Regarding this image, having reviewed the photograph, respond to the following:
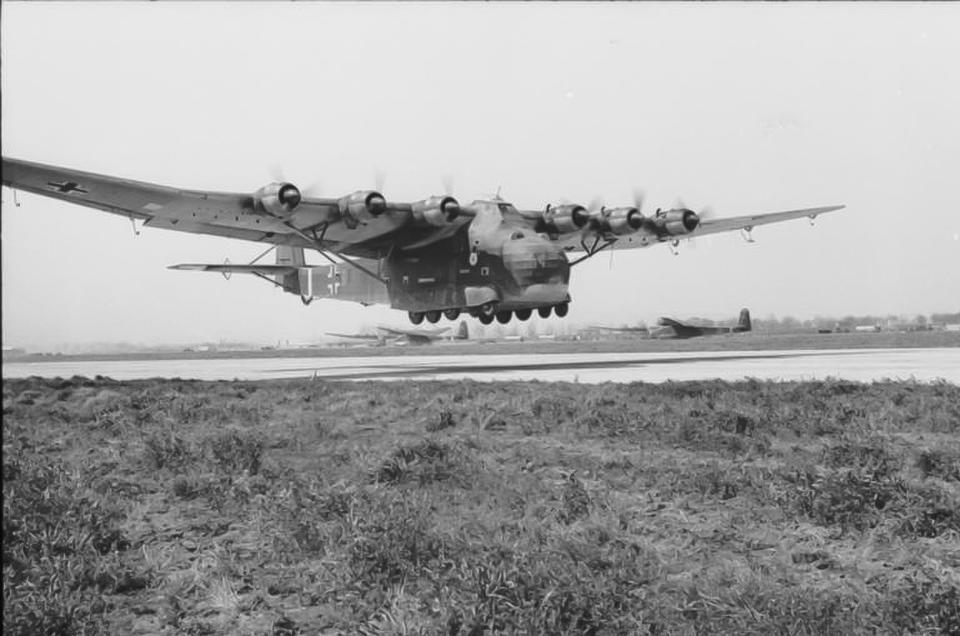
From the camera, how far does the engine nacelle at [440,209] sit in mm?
31125

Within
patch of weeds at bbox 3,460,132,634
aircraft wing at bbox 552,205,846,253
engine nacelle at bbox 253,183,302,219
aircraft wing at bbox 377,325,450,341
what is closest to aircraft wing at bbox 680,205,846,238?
aircraft wing at bbox 552,205,846,253

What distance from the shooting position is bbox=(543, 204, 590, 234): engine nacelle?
33375 mm

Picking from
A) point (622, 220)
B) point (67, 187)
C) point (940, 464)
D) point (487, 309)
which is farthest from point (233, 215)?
point (940, 464)

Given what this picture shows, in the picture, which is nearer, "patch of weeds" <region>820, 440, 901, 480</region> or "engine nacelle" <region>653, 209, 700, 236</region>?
"patch of weeds" <region>820, 440, 901, 480</region>

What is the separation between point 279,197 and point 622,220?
1516 centimetres

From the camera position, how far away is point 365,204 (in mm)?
28422

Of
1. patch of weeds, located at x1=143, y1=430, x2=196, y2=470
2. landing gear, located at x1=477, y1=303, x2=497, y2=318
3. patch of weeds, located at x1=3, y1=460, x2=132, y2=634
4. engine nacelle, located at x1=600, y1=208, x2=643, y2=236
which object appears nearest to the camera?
patch of weeds, located at x1=3, y1=460, x2=132, y2=634

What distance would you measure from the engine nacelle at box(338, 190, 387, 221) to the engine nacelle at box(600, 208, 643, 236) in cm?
1062

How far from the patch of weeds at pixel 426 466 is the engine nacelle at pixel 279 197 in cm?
1709

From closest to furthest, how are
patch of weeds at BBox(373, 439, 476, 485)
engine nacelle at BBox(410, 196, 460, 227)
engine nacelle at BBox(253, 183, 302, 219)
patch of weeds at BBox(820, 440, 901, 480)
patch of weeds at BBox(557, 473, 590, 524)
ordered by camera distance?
1. patch of weeds at BBox(557, 473, 590, 524)
2. patch of weeds at BBox(820, 440, 901, 480)
3. patch of weeds at BBox(373, 439, 476, 485)
4. engine nacelle at BBox(253, 183, 302, 219)
5. engine nacelle at BBox(410, 196, 460, 227)

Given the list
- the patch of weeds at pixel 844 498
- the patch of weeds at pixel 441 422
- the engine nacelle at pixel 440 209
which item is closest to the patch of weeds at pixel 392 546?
the patch of weeds at pixel 441 422

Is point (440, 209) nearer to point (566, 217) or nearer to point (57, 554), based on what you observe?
point (566, 217)

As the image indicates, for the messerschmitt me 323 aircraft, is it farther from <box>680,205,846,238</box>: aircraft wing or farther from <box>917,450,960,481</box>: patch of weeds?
<box>917,450,960,481</box>: patch of weeds

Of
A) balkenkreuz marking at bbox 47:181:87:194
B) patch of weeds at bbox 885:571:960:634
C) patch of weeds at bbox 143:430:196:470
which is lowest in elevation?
patch of weeds at bbox 885:571:960:634
